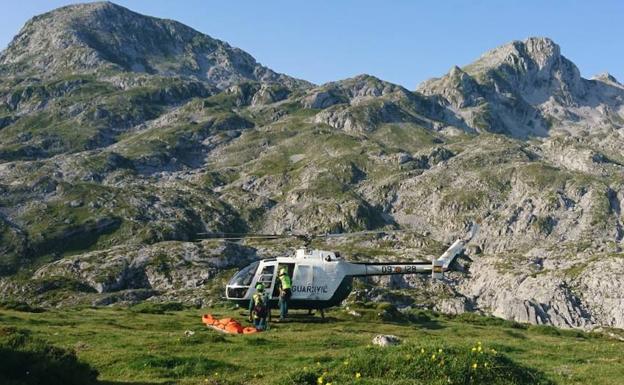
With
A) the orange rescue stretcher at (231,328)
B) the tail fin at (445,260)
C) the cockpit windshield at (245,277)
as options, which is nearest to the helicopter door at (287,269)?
the cockpit windshield at (245,277)

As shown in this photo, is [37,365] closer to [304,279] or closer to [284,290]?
[284,290]

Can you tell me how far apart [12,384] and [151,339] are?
55.5 feet

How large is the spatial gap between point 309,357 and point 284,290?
15439 millimetres

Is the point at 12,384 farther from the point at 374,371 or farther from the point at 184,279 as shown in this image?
the point at 184,279

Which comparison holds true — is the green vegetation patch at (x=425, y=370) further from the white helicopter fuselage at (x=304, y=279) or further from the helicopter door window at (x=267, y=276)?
the white helicopter fuselage at (x=304, y=279)

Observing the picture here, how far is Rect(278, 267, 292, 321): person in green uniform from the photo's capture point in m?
37.4

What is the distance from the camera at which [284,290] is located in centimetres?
3762

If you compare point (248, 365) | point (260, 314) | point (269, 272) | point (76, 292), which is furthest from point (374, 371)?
point (76, 292)

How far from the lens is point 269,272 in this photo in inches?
1533

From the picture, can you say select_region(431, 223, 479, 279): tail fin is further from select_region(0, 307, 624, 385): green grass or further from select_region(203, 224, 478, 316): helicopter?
select_region(203, 224, 478, 316): helicopter

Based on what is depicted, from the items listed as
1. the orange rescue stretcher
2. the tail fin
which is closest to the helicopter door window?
the orange rescue stretcher

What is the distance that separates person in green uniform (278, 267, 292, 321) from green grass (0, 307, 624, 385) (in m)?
1.51

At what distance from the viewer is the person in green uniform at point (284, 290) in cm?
3744

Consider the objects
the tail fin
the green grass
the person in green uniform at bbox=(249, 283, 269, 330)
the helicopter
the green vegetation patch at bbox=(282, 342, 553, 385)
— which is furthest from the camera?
the tail fin
